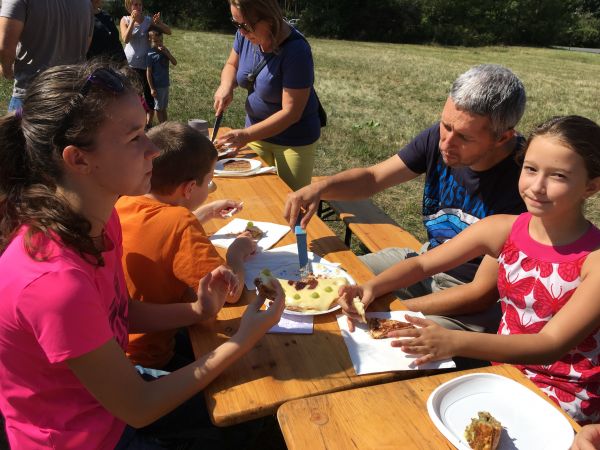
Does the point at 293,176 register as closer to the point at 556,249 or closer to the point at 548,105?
the point at 556,249

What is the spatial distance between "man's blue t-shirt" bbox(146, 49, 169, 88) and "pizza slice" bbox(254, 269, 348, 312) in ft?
20.6

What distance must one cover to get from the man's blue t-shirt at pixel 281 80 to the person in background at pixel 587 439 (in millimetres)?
2576

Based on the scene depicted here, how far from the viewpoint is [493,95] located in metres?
2.12

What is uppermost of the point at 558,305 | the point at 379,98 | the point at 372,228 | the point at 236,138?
the point at 236,138

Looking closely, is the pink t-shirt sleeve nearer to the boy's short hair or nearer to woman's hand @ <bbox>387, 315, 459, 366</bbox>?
the boy's short hair

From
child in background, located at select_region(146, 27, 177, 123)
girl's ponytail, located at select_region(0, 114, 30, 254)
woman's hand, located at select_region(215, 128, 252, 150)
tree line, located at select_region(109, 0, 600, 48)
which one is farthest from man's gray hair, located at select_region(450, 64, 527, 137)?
tree line, located at select_region(109, 0, 600, 48)

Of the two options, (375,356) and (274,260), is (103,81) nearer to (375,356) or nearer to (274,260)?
(274,260)

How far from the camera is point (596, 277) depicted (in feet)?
5.31

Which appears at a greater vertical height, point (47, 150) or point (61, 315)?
point (47, 150)

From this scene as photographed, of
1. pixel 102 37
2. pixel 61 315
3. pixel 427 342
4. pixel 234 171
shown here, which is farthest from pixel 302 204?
pixel 102 37

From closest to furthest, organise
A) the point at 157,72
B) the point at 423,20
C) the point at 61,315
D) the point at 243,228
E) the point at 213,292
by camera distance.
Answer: the point at 61,315, the point at 213,292, the point at 243,228, the point at 157,72, the point at 423,20

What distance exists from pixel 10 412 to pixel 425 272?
1512 millimetres

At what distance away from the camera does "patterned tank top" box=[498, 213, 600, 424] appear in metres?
1.75

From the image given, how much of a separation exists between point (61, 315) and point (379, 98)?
399 inches
